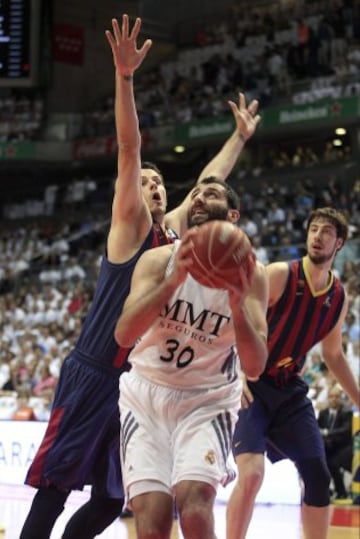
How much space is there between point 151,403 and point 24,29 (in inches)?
392

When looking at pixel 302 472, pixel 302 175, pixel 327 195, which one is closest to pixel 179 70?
pixel 302 175

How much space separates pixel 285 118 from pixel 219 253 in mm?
23586

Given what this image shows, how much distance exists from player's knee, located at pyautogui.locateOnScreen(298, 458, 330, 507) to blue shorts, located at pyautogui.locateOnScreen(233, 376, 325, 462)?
0.11 meters

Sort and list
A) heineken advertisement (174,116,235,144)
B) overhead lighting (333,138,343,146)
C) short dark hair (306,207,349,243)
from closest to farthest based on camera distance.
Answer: short dark hair (306,207,349,243)
heineken advertisement (174,116,235,144)
overhead lighting (333,138,343,146)

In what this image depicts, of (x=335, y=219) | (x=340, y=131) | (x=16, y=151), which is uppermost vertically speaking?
(x=335, y=219)

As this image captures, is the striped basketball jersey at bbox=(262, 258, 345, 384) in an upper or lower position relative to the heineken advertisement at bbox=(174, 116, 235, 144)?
upper

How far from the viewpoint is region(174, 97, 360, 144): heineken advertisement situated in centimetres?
2575

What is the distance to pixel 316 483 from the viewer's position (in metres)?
6.01

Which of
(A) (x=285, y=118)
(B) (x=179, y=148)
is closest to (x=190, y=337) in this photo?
(A) (x=285, y=118)

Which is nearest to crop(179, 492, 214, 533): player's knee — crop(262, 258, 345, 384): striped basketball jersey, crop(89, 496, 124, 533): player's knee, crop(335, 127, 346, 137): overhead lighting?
crop(89, 496, 124, 533): player's knee

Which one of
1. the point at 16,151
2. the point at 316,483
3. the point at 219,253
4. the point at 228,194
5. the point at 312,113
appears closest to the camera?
the point at 219,253

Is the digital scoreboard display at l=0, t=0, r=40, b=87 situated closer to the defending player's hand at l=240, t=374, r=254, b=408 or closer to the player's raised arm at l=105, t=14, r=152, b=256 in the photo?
the defending player's hand at l=240, t=374, r=254, b=408

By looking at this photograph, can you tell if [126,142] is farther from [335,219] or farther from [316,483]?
[316,483]

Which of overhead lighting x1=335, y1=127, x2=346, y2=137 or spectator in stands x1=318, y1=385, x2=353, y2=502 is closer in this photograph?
spectator in stands x1=318, y1=385, x2=353, y2=502
